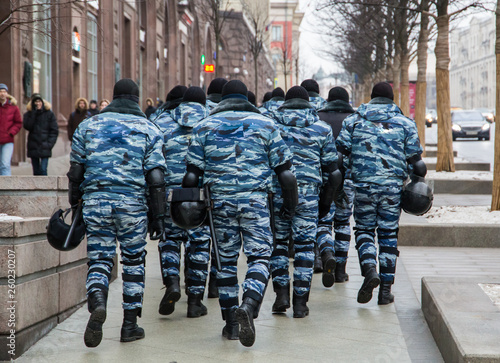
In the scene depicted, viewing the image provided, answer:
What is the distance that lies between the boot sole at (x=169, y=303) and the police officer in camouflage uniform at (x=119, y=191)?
0.67 meters

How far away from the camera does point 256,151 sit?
5805 millimetres

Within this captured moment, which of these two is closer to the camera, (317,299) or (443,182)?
(317,299)

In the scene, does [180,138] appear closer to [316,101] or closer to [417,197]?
[417,197]

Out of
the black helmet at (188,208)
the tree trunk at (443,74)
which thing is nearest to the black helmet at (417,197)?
the black helmet at (188,208)

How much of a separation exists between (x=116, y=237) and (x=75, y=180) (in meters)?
0.51

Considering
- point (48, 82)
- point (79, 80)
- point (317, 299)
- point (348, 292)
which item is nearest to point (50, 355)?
point (317, 299)

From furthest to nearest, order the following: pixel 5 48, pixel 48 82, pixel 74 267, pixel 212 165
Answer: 1. pixel 48 82
2. pixel 5 48
3. pixel 74 267
4. pixel 212 165

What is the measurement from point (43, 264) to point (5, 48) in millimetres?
13328

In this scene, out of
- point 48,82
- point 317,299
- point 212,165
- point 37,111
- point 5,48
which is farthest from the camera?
point 48,82

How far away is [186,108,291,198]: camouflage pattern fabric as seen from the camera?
5758mm

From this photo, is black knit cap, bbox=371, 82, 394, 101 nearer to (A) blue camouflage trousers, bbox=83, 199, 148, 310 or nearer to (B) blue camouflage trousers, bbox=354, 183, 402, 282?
(B) blue camouflage trousers, bbox=354, 183, 402, 282

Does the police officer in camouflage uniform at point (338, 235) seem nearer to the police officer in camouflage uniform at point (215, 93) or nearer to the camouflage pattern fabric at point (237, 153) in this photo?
the police officer in camouflage uniform at point (215, 93)

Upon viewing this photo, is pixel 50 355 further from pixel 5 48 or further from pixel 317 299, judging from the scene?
pixel 5 48

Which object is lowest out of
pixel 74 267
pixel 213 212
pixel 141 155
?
pixel 74 267
